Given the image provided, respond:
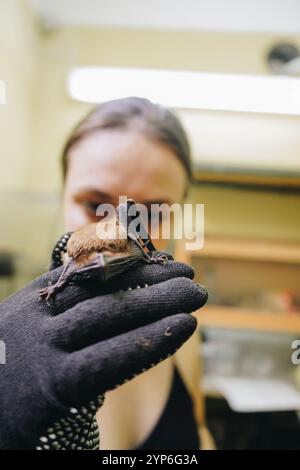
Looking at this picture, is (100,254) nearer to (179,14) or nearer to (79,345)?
(79,345)

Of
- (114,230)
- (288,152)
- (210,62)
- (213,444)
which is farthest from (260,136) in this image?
(114,230)

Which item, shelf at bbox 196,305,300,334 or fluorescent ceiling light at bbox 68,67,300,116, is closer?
fluorescent ceiling light at bbox 68,67,300,116

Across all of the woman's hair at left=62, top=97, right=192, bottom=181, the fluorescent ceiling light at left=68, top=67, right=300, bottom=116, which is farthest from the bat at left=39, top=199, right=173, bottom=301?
the fluorescent ceiling light at left=68, top=67, right=300, bottom=116

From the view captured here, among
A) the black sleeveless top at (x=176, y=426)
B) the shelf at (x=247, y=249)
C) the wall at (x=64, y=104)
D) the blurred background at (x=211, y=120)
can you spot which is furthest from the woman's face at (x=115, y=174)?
the wall at (x=64, y=104)

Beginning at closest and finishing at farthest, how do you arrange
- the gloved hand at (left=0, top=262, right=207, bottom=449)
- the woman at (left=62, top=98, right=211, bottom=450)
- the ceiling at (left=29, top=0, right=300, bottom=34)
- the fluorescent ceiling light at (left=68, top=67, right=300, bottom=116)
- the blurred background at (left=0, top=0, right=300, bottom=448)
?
the gloved hand at (left=0, top=262, right=207, bottom=449) < the woman at (left=62, top=98, right=211, bottom=450) < the fluorescent ceiling light at (left=68, top=67, right=300, bottom=116) < the blurred background at (left=0, top=0, right=300, bottom=448) < the ceiling at (left=29, top=0, right=300, bottom=34)

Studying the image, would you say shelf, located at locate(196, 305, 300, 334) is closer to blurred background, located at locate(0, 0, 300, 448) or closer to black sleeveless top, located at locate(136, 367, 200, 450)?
blurred background, located at locate(0, 0, 300, 448)

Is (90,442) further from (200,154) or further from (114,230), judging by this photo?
(200,154)

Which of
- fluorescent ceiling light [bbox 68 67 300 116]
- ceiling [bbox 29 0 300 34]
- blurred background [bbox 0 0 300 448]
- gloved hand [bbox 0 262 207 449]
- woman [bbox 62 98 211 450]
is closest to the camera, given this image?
gloved hand [bbox 0 262 207 449]
